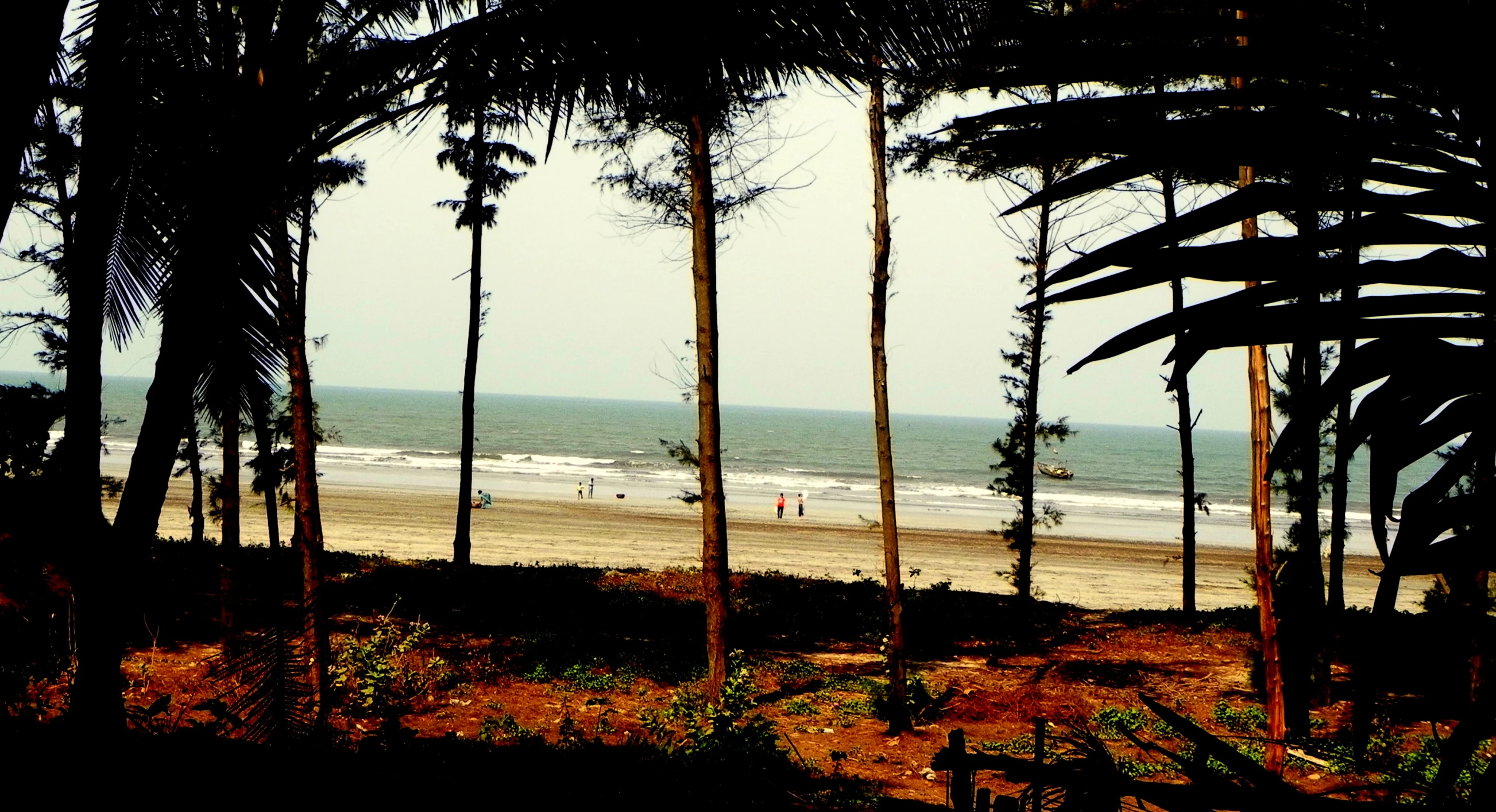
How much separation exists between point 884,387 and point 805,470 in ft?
198

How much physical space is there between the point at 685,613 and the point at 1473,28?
15.2 metres

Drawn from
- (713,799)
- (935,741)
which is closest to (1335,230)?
(713,799)

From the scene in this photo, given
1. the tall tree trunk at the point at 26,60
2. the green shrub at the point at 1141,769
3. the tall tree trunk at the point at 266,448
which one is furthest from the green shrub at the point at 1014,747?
the tall tree trunk at the point at 26,60

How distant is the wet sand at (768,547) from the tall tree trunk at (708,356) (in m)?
16.8

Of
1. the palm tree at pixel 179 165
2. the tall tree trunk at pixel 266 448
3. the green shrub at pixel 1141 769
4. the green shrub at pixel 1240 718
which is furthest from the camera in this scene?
the green shrub at pixel 1240 718

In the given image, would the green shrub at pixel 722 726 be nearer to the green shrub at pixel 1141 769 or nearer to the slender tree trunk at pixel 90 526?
the green shrub at pixel 1141 769

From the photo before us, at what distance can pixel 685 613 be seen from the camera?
15.3 metres

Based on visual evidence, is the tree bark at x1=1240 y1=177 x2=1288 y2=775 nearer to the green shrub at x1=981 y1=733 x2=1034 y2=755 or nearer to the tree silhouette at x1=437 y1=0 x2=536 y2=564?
the green shrub at x1=981 y1=733 x2=1034 y2=755

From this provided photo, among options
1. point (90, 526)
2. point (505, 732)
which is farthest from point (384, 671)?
point (90, 526)

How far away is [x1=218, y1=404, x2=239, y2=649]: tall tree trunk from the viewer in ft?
29.6

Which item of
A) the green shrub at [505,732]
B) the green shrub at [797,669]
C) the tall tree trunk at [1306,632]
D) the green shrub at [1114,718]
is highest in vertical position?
the tall tree trunk at [1306,632]

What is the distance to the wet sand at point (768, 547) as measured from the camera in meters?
27.3

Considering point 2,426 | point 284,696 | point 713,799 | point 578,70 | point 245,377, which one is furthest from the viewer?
point 2,426

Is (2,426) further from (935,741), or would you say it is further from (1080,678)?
(1080,678)
